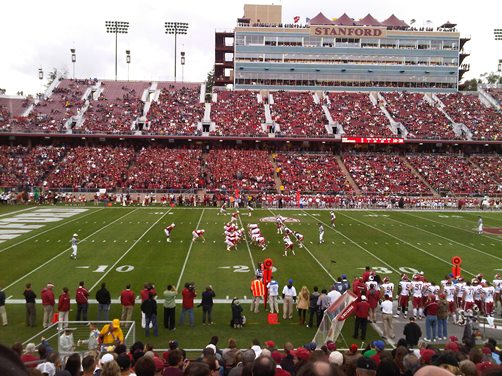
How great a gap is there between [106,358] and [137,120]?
52.9 m

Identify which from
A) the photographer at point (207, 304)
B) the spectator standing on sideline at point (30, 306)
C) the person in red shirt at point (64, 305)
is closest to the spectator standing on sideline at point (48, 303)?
the spectator standing on sideline at point (30, 306)

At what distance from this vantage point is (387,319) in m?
12.8

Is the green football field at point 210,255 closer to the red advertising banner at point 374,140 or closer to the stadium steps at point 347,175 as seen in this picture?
the stadium steps at point 347,175

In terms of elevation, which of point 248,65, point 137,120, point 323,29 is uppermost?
point 323,29

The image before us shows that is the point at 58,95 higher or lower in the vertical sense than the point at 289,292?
higher

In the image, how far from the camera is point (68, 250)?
22.7 meters

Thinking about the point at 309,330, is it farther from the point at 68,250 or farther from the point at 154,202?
the point at 154,202

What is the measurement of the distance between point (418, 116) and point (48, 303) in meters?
56.5

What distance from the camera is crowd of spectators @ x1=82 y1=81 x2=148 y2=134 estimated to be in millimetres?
55531

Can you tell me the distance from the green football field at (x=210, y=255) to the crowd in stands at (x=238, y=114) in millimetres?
21947

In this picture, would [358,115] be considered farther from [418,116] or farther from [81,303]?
[81,303]

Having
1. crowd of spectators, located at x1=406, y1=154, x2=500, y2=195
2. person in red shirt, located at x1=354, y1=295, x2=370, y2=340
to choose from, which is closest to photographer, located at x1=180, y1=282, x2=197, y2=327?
person in red shirt, located at x1=354, y1=295, x2=370, y2=340

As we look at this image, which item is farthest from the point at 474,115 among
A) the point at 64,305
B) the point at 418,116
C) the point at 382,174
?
the point at 64,305

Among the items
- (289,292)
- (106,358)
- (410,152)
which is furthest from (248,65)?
(106,358)
